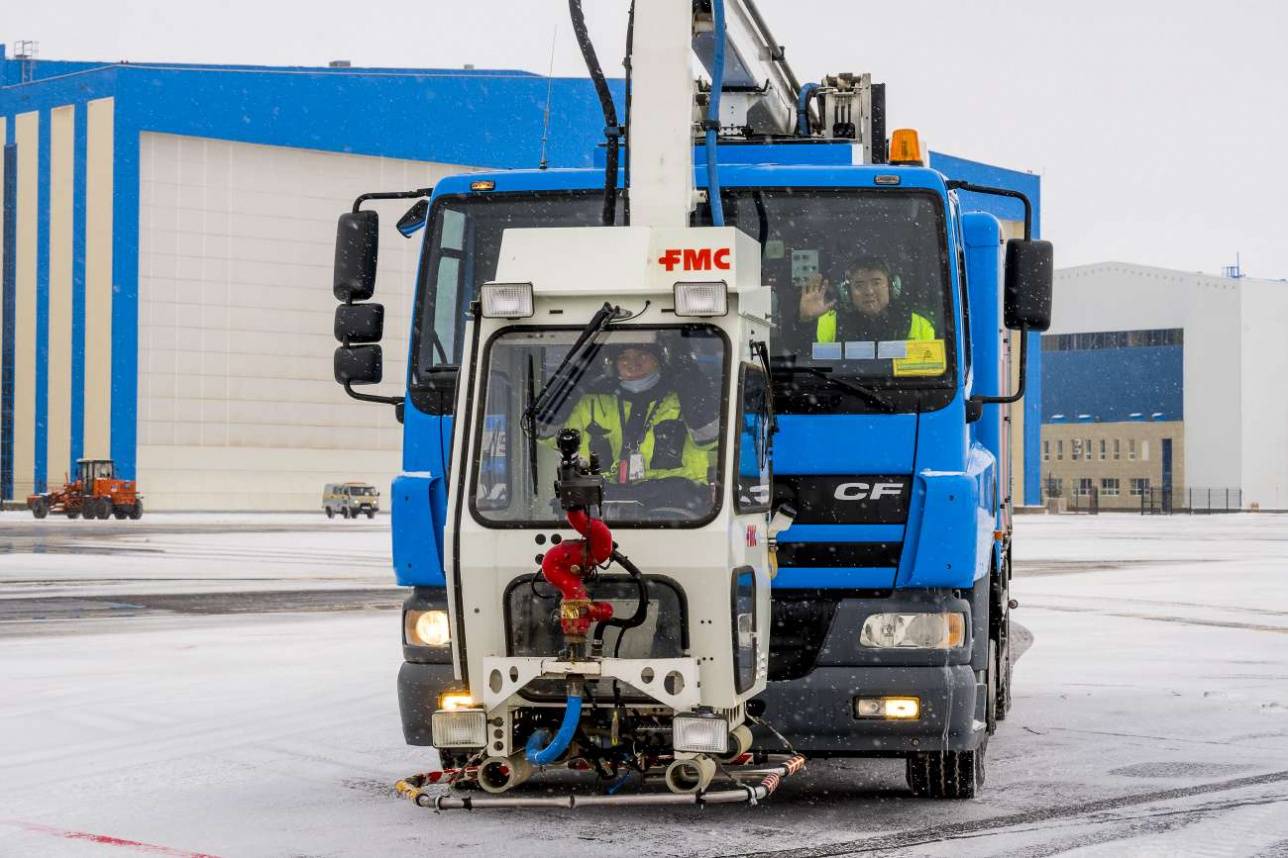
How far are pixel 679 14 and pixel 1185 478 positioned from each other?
4100 inches

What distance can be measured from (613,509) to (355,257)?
215 cm

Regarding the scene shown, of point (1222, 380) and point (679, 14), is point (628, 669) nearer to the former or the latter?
point (679, 14)

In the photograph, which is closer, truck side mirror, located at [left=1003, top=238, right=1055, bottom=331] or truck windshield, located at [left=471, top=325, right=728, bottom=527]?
truck windshield, located at [left=471, top=325, right=728, bottom=527]

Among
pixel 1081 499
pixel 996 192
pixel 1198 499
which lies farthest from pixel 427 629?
pixel 1081 499

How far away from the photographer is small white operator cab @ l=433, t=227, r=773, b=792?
22.2ft

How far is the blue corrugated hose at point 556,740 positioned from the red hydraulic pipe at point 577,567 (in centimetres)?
31

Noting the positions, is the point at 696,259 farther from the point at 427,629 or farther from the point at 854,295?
the point at 427,629

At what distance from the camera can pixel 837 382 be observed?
759 centimetres

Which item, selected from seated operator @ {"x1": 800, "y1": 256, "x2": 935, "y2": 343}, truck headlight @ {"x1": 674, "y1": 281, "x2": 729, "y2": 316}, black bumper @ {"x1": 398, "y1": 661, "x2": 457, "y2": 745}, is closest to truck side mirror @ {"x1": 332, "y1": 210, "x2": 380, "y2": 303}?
black bumper @ {"x1": 398, "y1": 661, "x2": 457, "y2": 745}

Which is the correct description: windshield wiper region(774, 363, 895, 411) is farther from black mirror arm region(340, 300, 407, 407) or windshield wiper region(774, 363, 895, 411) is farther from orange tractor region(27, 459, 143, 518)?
orange tractor region(27, 459, 143, 518)

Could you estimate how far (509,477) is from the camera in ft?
23.1

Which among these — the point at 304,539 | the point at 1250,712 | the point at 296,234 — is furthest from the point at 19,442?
the point at 1250,712

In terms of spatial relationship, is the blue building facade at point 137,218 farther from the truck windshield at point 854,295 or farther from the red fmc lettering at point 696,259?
the red fmc lettering at point 696,259

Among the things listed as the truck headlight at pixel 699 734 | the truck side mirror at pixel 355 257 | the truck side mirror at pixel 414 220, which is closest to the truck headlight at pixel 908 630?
the truck headlight at pixel 699 734
